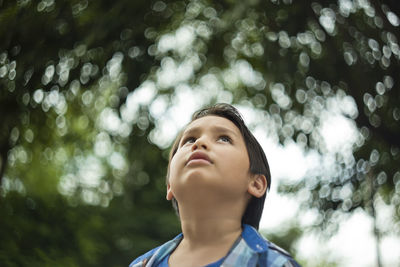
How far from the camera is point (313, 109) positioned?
176 inches

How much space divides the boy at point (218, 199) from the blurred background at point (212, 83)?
1247 mm

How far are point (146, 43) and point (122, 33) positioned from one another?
0.94 ft

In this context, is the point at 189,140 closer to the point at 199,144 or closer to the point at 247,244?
the point at 199,144

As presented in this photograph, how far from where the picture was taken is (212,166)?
1738 mm

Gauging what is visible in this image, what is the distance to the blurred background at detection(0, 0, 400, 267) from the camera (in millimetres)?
3158

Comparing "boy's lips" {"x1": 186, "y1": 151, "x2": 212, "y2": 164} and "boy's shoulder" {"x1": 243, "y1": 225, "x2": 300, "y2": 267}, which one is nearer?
"boy's shoulder" {"x1": 243, "y1": 225, "x2": 300, "y2": 267}

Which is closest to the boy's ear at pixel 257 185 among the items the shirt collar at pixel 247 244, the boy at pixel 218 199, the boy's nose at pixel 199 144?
the boy at pixel 218 199

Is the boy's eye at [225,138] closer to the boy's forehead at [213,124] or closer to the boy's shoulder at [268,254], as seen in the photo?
the boy's forehead at [213,124]

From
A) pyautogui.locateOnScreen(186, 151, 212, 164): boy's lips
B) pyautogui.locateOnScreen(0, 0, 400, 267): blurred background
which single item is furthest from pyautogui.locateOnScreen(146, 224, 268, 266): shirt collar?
pyautogui.locateOnScreen(0, 0, 400, 267): blurred background

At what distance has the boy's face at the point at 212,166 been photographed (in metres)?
1.73

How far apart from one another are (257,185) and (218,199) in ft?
0.67

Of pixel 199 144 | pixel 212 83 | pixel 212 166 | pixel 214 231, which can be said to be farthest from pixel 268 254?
pixel 212 83

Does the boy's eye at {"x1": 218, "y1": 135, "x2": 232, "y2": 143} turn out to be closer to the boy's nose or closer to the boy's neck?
the boy's nose

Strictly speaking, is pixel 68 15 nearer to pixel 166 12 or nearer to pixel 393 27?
pixel 166 12
